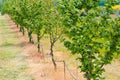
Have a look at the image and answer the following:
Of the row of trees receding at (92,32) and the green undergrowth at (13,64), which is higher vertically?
the row of trees receding at (92,32)

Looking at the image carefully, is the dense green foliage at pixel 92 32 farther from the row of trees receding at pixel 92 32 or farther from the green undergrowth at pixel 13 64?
the green undergrowth at pixel 13 64

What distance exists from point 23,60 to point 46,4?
7.31 m

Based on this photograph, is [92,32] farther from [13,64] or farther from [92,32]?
[13,64]

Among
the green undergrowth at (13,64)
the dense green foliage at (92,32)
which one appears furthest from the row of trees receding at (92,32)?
the green undergrowth at (13,64)

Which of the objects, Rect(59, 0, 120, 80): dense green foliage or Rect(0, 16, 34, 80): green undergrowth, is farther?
Rect(0, 16, 34, 80): green undergrowth

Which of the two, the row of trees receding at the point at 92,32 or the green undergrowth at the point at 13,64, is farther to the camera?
the green undergrowth at the point at 13,64

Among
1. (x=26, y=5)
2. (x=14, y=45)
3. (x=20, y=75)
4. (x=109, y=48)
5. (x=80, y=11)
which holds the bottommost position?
(x=14, y=45)

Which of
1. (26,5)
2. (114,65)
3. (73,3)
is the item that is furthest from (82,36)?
(26,5)

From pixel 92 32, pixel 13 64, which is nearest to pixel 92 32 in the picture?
pixel 92 32

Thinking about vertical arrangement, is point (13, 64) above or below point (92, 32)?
below

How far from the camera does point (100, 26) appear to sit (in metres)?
15.6

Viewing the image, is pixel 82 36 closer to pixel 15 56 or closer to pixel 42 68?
pixel 42 68

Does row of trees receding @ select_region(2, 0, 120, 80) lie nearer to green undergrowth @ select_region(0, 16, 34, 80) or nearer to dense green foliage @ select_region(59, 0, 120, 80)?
dense green foliage @ select_region(59, 0, 120, 80)

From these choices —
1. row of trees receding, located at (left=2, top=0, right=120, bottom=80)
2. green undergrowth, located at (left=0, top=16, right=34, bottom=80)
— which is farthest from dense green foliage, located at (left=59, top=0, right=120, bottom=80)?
green undergrowth, located at (left=0, top=16, right=34, bottom=80)
